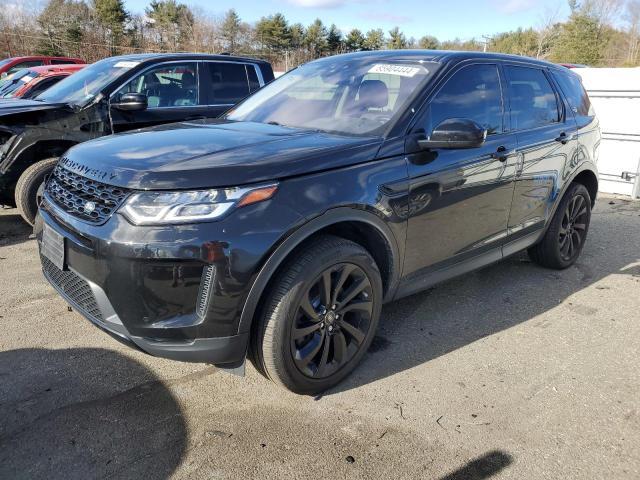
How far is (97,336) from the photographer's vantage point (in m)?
3.35

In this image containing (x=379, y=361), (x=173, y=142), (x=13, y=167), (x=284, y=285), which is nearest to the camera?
(x=284, y=285)

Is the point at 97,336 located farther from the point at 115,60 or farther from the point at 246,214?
the point at 115,60

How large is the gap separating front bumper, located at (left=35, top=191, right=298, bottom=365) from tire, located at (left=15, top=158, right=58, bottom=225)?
124 inches

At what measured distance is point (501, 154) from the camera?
356cm

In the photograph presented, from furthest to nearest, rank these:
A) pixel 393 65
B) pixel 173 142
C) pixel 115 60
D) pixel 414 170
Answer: pixel 115 60
pixel 393 65
pixel 414 170
pixel 173 142

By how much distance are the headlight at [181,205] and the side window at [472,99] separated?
1.40 meters

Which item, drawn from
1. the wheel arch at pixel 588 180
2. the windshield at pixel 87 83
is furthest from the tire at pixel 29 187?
the wheel arch at pixel 588 180

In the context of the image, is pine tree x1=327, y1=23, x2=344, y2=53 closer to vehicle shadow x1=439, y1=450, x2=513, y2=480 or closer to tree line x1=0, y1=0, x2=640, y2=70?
tree line x1=0, y1=0, x2=640, y2=70

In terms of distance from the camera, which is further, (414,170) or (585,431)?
(414,170)

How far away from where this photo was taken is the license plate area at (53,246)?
2621 millimetres

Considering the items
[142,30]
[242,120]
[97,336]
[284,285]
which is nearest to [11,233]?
[97,336]

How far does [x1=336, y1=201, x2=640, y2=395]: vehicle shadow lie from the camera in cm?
330

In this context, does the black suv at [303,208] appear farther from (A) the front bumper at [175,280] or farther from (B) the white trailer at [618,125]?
(B) the white trailer at [618,125]

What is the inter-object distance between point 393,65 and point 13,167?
3.90 meters
